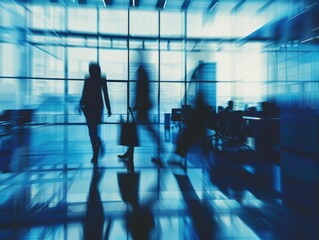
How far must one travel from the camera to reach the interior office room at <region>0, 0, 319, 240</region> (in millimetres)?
1937

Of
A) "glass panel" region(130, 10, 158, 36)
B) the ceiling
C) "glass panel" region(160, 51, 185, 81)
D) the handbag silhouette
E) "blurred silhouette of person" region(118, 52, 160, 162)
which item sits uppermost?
the ceiling

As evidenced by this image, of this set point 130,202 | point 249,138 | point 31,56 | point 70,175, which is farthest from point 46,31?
point 130,202

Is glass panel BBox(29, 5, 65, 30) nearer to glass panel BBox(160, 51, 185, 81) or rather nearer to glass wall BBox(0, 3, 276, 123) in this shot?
glass wall BBox(0, 3, 276, 123)

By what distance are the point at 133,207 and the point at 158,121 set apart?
2751 millimetres

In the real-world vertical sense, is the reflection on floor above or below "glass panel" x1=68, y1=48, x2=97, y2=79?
below

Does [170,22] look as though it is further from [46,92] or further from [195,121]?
[195,121]

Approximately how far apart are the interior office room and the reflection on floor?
0.05ft

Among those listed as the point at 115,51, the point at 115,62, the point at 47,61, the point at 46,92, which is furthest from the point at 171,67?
the point at 46,92

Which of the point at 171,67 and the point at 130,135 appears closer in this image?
the point at 130,135

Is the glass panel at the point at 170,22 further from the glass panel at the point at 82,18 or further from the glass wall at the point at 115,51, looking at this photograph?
the glass panel at the point at 82,18

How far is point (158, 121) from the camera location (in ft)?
15.6

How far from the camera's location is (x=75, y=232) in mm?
1687

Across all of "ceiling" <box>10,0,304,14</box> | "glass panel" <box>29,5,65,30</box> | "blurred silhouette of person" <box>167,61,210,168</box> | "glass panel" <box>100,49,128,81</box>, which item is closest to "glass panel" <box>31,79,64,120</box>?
"glass panel" <box>100,49,128,81</box>

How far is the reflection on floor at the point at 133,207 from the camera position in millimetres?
1710
